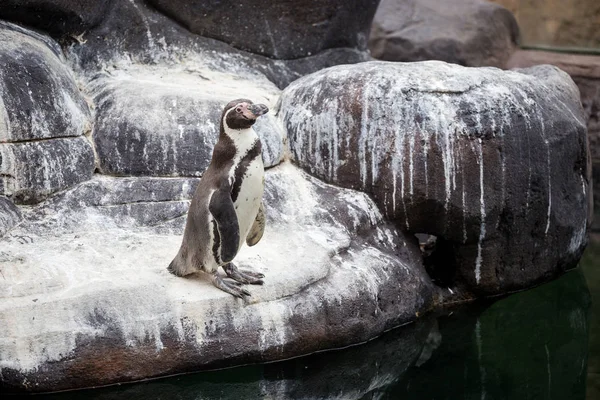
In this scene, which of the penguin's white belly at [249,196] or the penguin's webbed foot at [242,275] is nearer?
the penguin's white belly at [249,196]

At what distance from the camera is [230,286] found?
4.59 metres

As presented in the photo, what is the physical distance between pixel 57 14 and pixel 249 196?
202cm

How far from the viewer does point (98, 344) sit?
4.32m

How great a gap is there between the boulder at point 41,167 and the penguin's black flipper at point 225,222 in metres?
1.07

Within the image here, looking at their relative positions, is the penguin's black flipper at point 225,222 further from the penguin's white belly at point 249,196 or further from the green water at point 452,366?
the green water at point 452,366

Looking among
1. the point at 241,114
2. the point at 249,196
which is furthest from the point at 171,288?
the point at 241,114

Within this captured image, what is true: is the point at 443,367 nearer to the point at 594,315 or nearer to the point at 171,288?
the point at 594,315

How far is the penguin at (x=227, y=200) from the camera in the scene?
14.5 ft

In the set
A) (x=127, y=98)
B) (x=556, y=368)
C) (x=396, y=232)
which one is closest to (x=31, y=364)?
(x=127, y=98)

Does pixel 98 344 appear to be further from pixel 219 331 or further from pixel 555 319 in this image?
pixel 555 319

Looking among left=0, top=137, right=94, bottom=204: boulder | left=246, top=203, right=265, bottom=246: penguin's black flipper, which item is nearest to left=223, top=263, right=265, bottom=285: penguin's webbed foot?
left=246, top=203, right=265, bottom=246: penguin's black flipper

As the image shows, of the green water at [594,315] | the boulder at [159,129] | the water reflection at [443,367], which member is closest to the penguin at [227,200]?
the water reflection at [443,367]

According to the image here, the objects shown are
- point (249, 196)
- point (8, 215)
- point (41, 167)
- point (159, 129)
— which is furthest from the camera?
point (159, 129)

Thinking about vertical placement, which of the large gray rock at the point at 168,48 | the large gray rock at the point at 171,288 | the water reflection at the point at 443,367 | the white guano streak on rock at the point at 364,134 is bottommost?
the water reflection at the point at 443,367
